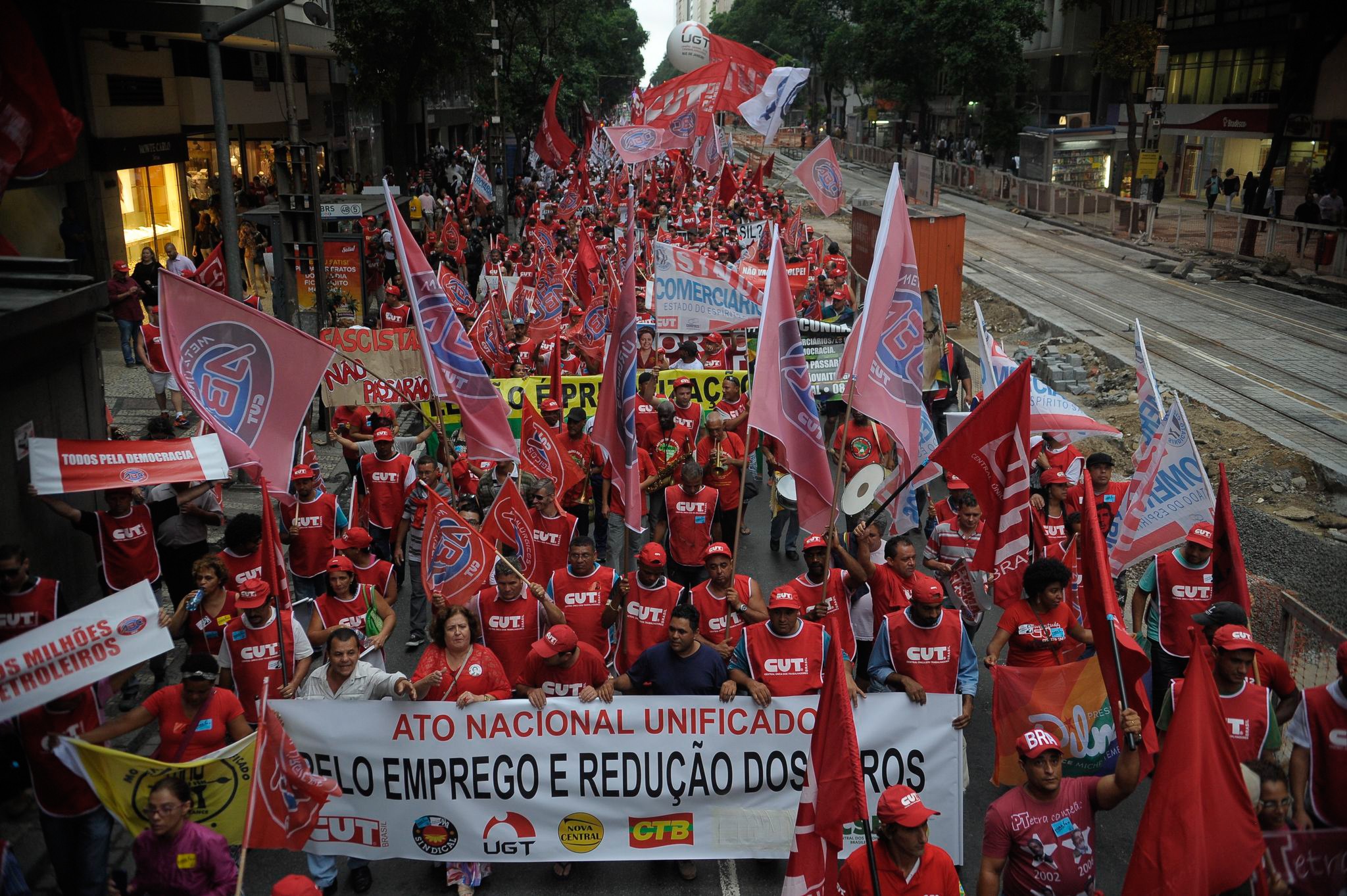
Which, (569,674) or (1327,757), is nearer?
(1327,757)

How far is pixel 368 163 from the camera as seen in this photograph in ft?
147

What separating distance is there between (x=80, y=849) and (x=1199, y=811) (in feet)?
16.7

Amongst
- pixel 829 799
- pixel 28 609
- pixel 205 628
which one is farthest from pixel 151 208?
pixel 829 799

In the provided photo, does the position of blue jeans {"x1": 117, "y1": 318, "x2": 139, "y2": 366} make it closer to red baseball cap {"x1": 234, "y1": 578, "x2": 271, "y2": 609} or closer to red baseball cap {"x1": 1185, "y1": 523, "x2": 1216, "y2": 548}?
red baseball cap {"x1": 234, "y1": 578, "x2": 271, "y2": 609}

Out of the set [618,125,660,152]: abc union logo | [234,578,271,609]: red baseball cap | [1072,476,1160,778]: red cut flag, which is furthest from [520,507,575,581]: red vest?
[618,125,660,152]: abc union logo

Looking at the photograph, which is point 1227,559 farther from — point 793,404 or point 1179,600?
point 793,404

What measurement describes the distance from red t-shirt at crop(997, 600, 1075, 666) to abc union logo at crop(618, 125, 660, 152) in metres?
21.1

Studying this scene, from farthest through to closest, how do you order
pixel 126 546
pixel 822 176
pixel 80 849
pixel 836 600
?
pixel 822 176 < pixel 126 546 < pixel 836 600 < pixel 80 849

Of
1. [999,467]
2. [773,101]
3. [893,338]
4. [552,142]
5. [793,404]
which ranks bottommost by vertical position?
[999,467]

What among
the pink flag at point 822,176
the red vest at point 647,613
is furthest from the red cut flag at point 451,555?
the pink flag at point 822,176

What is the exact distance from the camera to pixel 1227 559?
652 centimetres

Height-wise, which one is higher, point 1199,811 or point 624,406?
point 624,406

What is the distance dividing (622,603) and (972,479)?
91.2 inches

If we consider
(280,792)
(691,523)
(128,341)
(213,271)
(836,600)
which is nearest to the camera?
(280,792)
